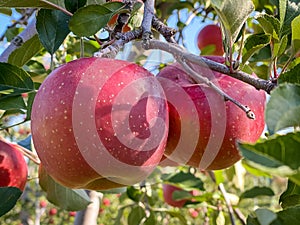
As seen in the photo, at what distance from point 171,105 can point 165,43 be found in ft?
0.37

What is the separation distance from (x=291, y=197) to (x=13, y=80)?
55 centimetres

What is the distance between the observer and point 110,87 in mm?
651

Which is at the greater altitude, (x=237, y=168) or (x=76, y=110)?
(x=76, y=110)

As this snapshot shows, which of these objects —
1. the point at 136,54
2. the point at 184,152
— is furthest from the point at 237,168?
the point at 184,152

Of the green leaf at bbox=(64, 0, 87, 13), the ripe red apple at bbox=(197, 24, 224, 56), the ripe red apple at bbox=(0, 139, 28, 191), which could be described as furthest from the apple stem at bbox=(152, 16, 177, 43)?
the ripe red apple at bbox=(197, 24, 224, 56)

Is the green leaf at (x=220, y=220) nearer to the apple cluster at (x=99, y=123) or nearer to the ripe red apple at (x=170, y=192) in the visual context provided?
the ripe red apple at (x=170, y=192)

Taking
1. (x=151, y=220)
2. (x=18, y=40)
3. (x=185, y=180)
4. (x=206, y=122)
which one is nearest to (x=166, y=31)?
(x=206, y=122)

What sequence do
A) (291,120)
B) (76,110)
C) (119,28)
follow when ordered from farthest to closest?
(119,28) < (76,110) < (291,120)

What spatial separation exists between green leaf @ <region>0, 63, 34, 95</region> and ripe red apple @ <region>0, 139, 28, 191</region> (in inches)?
8.2

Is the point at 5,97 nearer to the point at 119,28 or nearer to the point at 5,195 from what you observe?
the point at 5,195

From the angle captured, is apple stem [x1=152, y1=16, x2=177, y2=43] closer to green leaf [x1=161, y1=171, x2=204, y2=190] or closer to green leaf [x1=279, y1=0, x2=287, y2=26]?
green leaf [x1=279, y1=0, x2=287, y2=26]

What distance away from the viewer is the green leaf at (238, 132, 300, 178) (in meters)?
0.40

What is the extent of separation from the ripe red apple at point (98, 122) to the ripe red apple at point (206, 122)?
80mm

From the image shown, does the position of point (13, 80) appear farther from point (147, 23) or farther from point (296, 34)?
point (296, 34)
